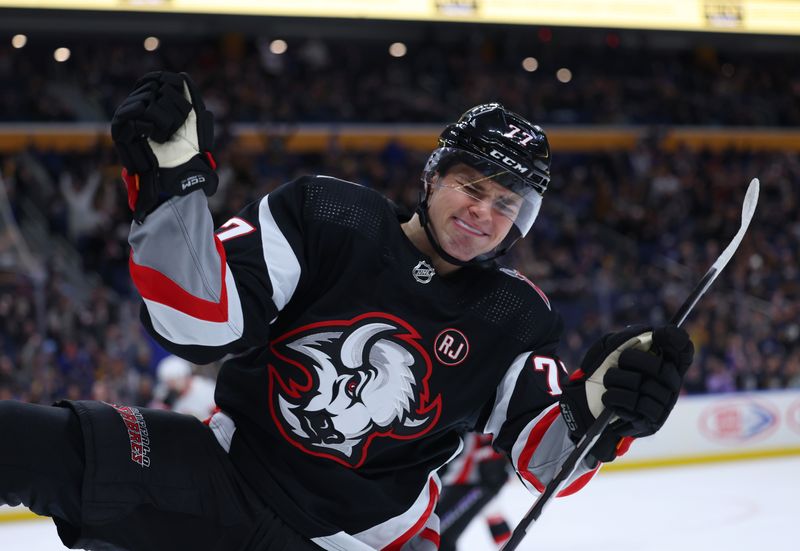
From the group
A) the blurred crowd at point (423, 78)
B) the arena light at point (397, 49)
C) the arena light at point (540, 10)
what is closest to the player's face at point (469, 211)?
the arena light at point (540, 10)

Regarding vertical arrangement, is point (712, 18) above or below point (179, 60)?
above

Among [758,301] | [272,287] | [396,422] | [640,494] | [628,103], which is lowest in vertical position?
[640,494]

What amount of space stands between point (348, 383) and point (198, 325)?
39 cm

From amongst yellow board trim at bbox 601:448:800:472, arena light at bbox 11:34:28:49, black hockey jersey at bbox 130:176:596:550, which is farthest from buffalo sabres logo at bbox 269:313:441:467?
arena light at bbox 11:34:28:49

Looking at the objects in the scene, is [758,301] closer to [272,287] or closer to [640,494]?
[640,494]

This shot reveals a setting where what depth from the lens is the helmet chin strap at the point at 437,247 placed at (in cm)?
196

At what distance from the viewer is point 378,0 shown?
8031 millimetres

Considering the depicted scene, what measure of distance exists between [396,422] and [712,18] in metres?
8.22

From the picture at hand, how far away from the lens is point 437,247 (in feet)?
6.47

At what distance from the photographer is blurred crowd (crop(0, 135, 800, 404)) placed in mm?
6516

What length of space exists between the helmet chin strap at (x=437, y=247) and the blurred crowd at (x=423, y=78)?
277 inches

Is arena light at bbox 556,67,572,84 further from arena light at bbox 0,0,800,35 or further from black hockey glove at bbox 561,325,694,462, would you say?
black hockey glove at bbox 561,325,694,462

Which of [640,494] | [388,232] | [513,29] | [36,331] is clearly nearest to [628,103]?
[513,29]

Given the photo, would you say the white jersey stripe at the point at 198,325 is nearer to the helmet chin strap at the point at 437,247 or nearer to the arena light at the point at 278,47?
the helmet chin strap at the point at 437,247
